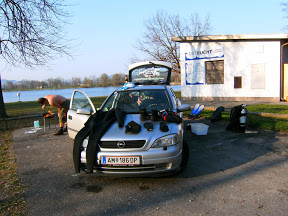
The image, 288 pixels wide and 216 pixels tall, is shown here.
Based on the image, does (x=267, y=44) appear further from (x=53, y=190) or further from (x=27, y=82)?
(x=27, y=82)

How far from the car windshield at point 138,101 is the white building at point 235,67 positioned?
10.4 m

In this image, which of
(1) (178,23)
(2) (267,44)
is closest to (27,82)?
(1) (178,23)

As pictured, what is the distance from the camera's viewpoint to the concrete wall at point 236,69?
13664 mm

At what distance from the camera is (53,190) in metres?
4.03

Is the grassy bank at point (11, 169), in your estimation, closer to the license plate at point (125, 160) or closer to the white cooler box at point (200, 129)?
the license plate at point (125, 160)

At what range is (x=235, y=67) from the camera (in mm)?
14641

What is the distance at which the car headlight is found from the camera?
12.8 feet

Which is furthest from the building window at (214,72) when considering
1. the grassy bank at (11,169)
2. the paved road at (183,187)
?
the paved road at (183,187)

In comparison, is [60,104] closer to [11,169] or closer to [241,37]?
[11,169]

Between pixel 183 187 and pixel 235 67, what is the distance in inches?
486

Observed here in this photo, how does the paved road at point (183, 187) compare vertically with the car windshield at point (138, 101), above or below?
below

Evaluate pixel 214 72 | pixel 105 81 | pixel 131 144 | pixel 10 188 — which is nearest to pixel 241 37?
pixel 214 72

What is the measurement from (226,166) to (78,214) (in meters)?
2.99

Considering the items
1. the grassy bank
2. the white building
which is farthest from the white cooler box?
the white building
